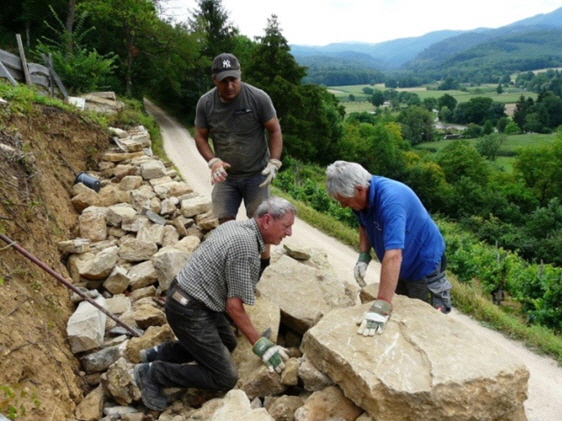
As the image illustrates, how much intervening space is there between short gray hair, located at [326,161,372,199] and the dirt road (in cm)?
167

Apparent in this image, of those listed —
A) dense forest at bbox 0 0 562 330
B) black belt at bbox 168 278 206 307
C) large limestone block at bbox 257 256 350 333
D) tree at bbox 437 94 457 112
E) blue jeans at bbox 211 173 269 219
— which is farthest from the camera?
tree at bbox 437 94 457 112

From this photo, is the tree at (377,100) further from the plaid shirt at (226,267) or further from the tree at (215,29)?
the plaid shirt at (226,267)

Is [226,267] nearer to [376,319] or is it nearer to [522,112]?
[376,319]

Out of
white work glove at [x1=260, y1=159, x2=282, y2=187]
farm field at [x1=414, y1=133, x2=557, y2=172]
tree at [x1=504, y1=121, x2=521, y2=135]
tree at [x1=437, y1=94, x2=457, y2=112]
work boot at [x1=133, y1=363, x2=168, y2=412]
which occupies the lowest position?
farm field at [x1=414, y1=133, x2=557, y2=172]

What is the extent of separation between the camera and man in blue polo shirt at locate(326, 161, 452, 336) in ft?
13.2

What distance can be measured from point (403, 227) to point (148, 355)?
2877mm

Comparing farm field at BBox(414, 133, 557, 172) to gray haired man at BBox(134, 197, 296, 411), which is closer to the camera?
gray haired man at BBox(134, 197, 296, 411)

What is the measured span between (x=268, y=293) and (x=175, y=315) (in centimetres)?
172

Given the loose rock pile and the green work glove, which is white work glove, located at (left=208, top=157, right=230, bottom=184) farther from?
the green work glove

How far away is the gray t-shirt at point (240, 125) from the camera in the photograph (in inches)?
225

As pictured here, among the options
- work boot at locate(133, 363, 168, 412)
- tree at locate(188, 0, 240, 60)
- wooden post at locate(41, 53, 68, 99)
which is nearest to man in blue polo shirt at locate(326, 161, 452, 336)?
work boot at locate(133, 363, 168, 412)

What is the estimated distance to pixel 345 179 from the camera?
4.17m

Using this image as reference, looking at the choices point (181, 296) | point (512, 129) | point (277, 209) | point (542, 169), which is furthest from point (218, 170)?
point (512, 129)

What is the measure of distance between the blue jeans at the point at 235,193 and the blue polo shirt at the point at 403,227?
5.67 feet
